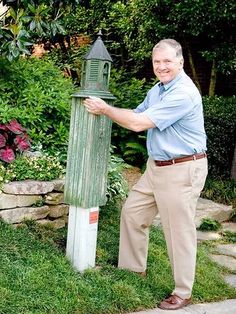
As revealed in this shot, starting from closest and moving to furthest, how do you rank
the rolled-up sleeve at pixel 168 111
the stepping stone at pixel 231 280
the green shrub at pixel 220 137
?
the rolled-up sleeve at pixel 168 111, the stepping stone at pixel 231 280, the green shrub at pixel 220 137

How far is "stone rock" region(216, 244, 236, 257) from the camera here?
5.24 m

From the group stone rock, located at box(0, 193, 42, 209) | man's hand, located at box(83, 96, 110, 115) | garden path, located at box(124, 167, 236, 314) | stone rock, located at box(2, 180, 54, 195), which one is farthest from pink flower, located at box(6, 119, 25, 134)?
garden path, located at box(124, 167, 236, 314)

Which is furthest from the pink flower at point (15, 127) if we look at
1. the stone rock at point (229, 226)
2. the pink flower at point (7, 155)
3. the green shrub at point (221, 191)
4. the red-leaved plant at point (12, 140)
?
the green shrub at point (221, 191)

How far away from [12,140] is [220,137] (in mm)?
3489

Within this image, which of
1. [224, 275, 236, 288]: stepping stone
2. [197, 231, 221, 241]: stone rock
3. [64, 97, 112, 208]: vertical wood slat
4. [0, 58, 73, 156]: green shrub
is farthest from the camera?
[197, 231, 221, 241]: stone rock

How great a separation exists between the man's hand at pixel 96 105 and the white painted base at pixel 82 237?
0.71 meters

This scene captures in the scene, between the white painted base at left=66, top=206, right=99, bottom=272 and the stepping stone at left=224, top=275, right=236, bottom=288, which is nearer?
the white painted base at left=66, top=206, right=99, bottom=272

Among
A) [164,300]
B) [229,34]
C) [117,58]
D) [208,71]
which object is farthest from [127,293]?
[117,58]

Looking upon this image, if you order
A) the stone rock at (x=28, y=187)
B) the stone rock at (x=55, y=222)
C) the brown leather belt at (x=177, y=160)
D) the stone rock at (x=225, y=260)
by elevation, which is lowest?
the stone rock at (x=225, y=260)

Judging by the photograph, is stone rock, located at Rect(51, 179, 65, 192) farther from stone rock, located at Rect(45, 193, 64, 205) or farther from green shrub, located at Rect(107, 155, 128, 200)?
green shrub, located at Rect(107, 155, 128, 200)

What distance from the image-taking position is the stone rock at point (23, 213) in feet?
14.7

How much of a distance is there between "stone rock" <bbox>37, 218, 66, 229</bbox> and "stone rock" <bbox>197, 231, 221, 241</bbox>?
153 cm

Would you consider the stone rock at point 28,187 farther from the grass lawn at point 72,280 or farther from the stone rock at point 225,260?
the stone rock at point 225,260

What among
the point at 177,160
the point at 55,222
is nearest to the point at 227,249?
the point at 55,222
